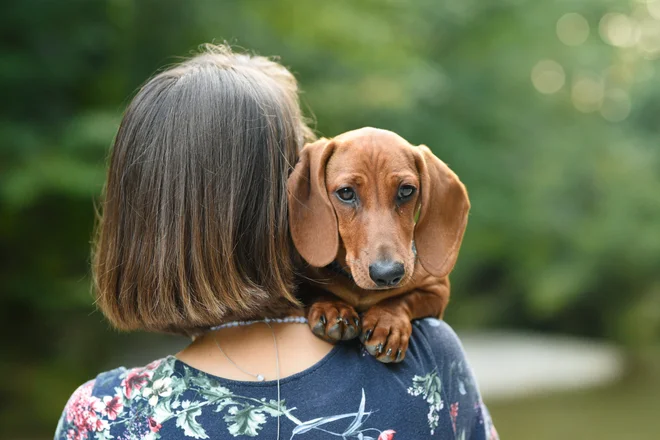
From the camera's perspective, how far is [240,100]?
1617mm

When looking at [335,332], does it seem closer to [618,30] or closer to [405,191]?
Result: [405,191]

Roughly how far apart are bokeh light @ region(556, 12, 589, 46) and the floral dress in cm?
961

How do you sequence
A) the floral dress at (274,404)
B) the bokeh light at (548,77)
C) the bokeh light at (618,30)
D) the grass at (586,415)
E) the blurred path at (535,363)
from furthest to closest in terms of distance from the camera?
the bokeh light at (548,77) → the bokeh light at (618,30) → the blurred path at (535,363) → the grass at (586,415) → the floral dress at (274,404)

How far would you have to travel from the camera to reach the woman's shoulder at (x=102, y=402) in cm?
151

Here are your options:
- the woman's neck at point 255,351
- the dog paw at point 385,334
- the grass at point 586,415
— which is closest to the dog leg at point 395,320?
the dog paw at point 385,334

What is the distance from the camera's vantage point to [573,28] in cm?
1041

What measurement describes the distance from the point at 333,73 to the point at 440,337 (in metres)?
4.78

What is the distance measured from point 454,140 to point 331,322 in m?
7.40

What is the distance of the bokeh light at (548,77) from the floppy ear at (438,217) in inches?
350

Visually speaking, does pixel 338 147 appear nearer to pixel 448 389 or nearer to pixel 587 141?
pixel 448 389

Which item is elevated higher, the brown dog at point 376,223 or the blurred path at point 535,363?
the brown dog at point 376,223

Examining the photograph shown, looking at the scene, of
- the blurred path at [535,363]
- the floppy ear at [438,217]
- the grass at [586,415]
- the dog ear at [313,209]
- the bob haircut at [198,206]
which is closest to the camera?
the bob haircut at [198,206]

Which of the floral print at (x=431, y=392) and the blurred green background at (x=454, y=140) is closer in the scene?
the floral print at (x=431, y=392)

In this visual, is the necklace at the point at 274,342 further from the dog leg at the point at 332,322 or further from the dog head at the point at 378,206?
the dog head at the point at 378,206
